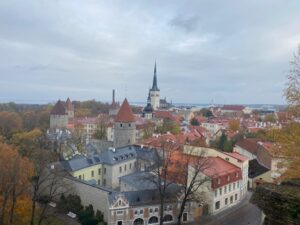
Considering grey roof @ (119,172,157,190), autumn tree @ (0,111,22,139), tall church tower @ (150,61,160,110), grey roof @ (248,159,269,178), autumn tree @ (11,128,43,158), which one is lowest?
grey roof @ (248,159,269,178)

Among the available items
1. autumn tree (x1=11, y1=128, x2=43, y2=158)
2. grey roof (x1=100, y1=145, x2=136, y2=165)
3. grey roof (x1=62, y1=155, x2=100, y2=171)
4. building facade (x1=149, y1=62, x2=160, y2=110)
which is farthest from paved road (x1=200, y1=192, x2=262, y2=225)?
building facade (x1=149, y1=62, x2=160, y2=110)

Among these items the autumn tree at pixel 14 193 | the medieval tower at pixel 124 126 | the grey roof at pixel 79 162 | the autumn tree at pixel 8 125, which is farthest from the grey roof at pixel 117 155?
the autumn tree at pixel 8 125

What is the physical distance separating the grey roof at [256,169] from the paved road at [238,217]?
21.1 ft

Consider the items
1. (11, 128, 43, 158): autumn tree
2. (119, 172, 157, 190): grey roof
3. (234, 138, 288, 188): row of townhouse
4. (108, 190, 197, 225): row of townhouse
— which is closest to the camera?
(108, 190, 197, 225): row of townhouse

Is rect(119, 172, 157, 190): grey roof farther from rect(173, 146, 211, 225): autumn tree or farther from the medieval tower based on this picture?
the medieval tower

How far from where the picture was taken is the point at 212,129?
65062 millimetres

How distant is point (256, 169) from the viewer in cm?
3020

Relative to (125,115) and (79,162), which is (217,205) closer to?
(79,162)

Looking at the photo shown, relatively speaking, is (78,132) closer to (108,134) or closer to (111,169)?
(108,134)

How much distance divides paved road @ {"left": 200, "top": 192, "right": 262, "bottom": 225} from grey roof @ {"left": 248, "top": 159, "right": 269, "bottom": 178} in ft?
21.1

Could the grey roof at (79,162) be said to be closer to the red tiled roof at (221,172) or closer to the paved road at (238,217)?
the red tiled roof at (221,172)

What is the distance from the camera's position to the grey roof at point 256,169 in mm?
29391

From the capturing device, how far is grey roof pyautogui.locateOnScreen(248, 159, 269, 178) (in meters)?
29.4

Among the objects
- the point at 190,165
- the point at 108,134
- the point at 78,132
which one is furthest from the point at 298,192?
the point at 108,134
